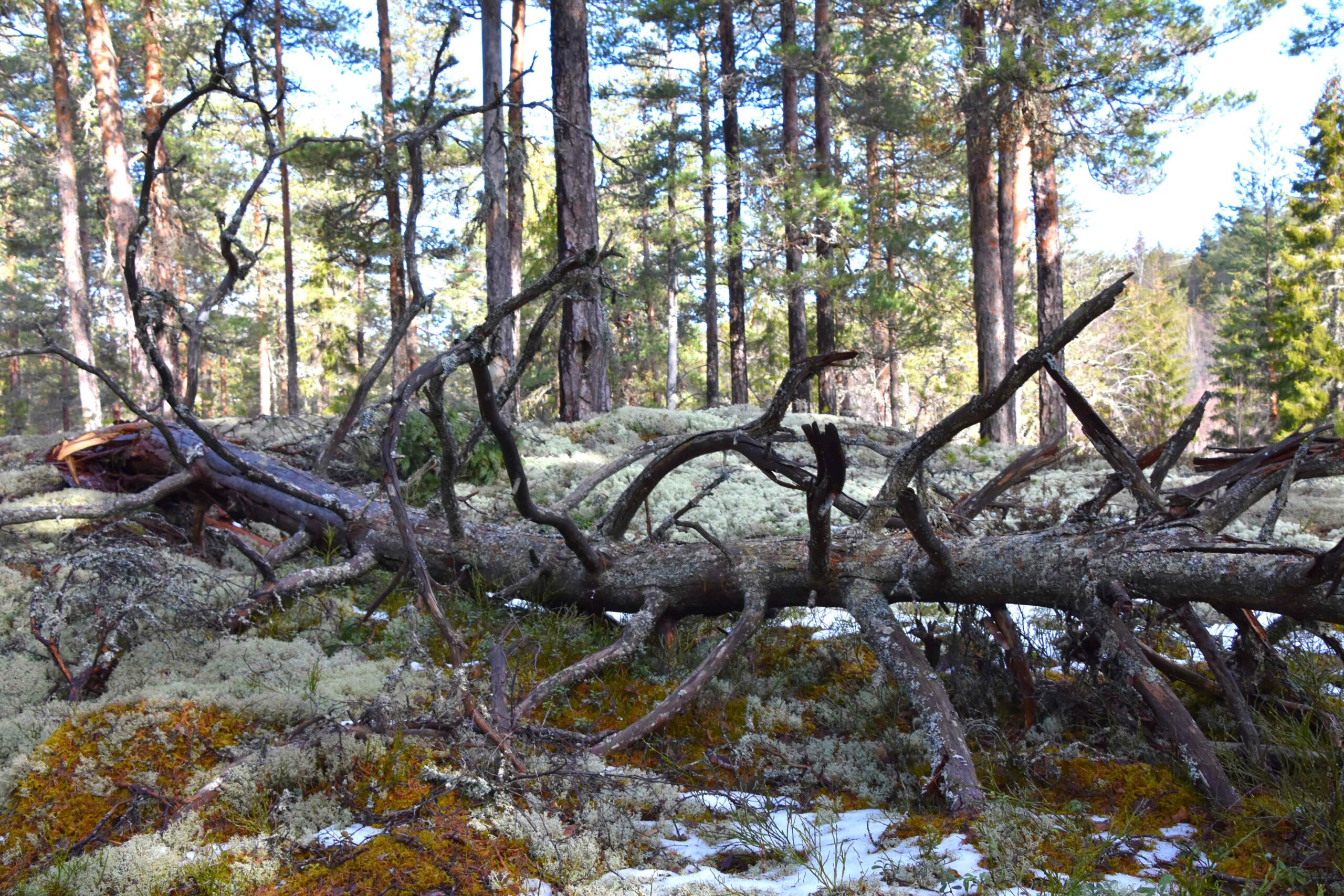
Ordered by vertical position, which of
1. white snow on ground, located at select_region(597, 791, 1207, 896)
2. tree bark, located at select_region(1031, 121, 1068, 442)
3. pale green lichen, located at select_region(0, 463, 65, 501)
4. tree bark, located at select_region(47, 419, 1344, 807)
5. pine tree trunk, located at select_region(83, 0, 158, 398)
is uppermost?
pine tree trunk, located at select_region(83, 0, 158, 398)

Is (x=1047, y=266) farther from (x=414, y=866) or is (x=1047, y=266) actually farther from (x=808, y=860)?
(x=414, y=866)

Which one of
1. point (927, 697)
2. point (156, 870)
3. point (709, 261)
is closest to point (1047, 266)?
point (709, 261)

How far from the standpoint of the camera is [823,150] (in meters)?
15.1

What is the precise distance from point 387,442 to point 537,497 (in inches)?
127

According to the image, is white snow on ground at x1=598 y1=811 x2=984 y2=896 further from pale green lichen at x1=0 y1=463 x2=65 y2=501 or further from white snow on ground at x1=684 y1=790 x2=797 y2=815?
pale green lichen at x1=0 y1=463 x2=65 y2=501

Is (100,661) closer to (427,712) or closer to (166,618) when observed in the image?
(166,618)

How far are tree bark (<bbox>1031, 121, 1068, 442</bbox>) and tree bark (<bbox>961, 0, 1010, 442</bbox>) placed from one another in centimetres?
96

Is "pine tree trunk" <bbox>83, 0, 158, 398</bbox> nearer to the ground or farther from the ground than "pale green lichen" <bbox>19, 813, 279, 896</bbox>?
farther from the ground

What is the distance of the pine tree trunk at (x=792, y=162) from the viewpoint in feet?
45.8

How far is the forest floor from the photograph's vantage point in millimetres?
1983

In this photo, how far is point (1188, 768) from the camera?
2.31 meters

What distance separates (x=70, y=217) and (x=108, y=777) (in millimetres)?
19644

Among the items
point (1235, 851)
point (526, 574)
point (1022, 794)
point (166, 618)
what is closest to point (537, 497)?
point (526, 574)

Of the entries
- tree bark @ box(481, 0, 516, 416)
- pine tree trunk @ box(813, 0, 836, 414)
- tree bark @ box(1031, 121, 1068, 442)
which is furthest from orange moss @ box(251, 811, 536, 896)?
pine tree trunk @ box(813, 0, 836, 414)
